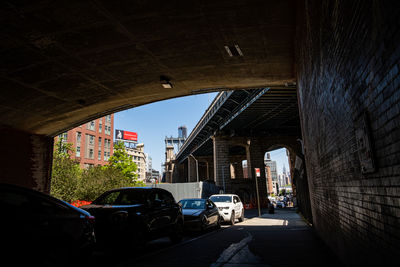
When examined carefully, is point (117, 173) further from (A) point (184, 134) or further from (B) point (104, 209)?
(A) point (184, 134)

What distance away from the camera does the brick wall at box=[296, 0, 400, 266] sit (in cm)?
233

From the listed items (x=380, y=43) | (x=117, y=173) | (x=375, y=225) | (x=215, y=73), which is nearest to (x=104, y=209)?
(x=375, y=225)

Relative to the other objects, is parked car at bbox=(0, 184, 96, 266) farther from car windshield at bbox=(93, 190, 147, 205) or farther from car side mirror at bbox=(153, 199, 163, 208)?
car side mirror at bbox=(153, 199, 163, 208)

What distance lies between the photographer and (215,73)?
445 inches

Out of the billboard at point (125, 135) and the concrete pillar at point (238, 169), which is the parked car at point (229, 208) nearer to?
the concrete pillar at point (238, 169)

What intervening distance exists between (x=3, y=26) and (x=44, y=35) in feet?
2.90

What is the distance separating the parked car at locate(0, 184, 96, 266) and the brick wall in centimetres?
427

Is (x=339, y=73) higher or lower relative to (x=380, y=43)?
higher

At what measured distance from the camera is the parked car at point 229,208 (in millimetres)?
14930

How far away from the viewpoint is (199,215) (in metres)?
11.2

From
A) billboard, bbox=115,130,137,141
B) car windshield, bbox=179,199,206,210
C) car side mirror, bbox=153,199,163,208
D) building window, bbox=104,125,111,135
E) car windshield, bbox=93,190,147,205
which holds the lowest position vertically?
car windshield, bbox=179,199,206,210

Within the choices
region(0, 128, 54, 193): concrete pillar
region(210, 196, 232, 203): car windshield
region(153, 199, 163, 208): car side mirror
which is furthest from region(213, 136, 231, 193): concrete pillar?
region(153, 199, 163, 208): car side mirror

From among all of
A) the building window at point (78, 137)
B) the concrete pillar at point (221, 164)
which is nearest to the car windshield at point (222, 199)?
the concrete pillar at point (221, 164)

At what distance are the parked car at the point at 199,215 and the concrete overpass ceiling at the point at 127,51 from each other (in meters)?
5.53
